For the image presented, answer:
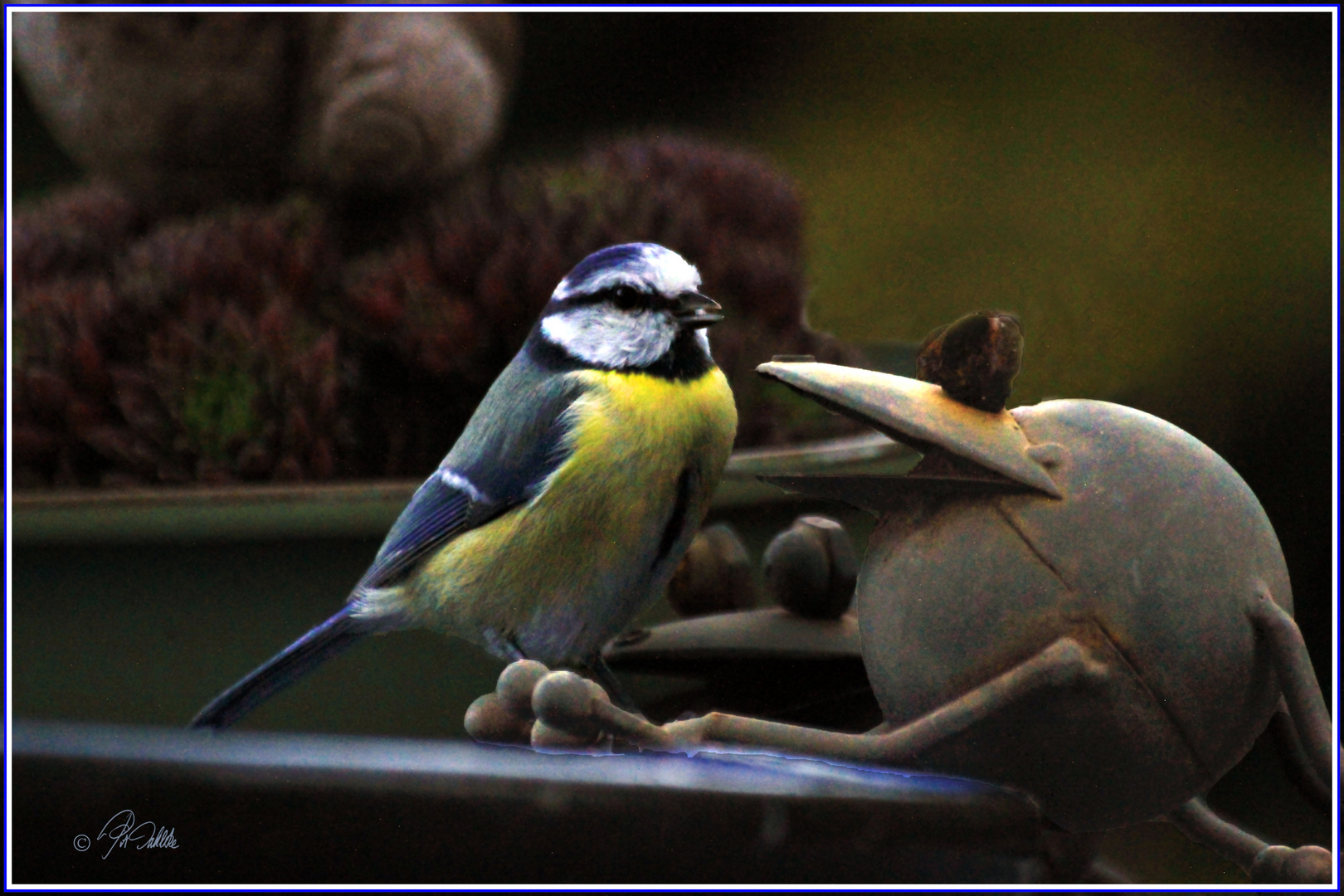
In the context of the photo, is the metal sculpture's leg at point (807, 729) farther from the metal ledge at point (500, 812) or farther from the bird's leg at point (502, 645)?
the bird's leg at point (502, 645)

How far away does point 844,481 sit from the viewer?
2.07 ft

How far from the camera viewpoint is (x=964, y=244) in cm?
141

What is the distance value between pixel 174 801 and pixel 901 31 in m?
1.41

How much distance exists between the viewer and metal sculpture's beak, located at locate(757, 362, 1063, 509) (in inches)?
23.3

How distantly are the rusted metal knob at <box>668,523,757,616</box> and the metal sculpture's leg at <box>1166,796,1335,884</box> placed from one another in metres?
0.38

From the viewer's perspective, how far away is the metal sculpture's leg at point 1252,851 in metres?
0.64

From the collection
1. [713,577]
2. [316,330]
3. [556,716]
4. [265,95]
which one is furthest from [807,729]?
[265,95]

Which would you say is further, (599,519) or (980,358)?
(599,519)

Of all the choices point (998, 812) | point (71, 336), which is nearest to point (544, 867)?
point (998, 812)

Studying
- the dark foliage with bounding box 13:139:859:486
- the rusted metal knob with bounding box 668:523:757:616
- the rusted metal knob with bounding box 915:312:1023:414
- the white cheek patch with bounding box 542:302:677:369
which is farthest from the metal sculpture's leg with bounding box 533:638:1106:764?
the dark foliage with bounding box 13:139:859:486

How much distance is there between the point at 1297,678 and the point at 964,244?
91cm

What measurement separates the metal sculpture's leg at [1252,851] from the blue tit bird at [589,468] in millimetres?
343

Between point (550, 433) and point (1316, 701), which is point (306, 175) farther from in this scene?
point (1316, 701)

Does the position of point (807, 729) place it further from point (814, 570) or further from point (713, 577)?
point (713, 577)
